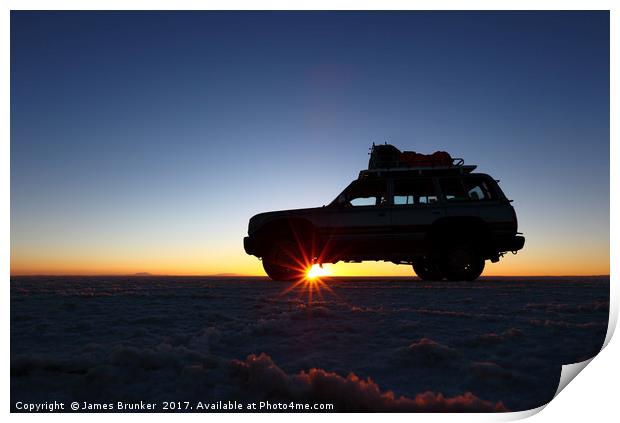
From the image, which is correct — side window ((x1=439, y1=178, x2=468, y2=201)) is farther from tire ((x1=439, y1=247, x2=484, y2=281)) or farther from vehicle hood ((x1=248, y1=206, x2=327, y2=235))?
vehicle hood ((x1=248, y1=206, x2=327, y2=235))

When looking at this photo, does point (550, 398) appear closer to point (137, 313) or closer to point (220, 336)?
point (220, 336)

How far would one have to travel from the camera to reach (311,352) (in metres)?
3.39

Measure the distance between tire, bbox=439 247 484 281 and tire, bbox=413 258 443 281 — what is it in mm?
367

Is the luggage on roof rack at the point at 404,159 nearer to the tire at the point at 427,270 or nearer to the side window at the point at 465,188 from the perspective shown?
the side window at the point at 465,188

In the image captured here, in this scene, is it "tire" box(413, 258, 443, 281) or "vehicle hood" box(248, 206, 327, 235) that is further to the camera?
"tire" box(413, 258, 443, 281)

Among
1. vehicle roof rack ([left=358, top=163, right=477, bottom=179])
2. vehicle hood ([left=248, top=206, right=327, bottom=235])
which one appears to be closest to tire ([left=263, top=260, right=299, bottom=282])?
vehicle hood ([left=248, top=206, right=327, bottom=235])

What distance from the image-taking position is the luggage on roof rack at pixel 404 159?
918cm

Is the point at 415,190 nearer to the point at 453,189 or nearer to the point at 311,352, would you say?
the point at 453,189

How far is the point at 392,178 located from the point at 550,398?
6.52 metres

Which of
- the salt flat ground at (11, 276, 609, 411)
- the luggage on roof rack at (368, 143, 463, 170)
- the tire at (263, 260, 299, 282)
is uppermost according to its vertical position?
the luggage on roof rack at (368, 143, 463, 170)

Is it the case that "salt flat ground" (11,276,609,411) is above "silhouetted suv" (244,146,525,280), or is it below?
below

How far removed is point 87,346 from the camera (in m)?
3.52

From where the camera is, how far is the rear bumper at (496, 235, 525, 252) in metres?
8.68
